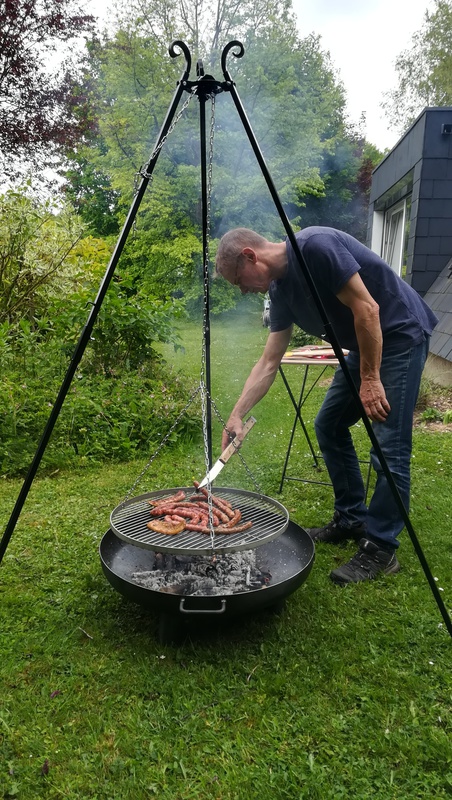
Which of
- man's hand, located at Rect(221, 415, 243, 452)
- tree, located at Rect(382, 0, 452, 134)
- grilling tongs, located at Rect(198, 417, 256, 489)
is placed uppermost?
tree, located at Rect(382, 0, 452, 134)

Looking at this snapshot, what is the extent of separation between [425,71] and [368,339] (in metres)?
26.7

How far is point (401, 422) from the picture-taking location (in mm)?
2633

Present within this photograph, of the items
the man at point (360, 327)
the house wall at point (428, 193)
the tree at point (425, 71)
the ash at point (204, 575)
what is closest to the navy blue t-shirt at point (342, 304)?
the man at point (360, 327)

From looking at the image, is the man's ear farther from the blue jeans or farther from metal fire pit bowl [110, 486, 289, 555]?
metal fire pit bowl [110, 486, 289, 555]

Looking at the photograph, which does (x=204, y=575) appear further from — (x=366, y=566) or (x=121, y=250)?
(x=121, y=250)

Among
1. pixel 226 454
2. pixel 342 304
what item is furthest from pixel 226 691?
pixel 342 304

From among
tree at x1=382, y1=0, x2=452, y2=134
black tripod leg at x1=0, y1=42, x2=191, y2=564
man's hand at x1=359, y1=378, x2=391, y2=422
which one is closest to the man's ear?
black tripod leg at x1=0, y1=42, x2=191, y2=564

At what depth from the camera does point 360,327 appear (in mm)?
2363

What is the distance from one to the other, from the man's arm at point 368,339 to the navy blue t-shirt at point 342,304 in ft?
0.27

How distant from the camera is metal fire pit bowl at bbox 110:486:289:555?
2061 millimetres

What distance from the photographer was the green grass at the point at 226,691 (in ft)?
5.52

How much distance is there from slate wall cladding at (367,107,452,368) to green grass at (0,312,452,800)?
176 inches

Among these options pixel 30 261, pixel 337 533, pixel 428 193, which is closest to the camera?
pixel 337 533

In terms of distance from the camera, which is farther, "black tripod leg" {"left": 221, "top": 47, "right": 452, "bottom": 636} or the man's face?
the man's face
